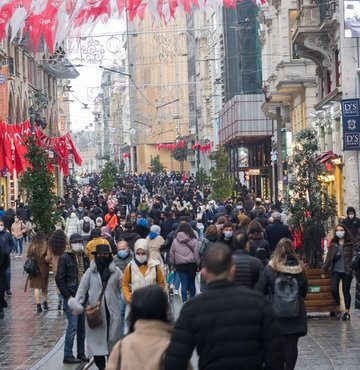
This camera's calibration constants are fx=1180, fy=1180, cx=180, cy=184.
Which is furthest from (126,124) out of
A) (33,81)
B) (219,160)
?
(219,160)

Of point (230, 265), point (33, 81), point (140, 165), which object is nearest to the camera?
point (230, 265)

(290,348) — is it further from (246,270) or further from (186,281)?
(186,281)

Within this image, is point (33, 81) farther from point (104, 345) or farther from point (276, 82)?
point (104, 345)

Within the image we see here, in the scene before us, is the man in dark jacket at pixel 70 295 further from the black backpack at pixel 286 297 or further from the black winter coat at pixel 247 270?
the black backpack at pixel 286 297

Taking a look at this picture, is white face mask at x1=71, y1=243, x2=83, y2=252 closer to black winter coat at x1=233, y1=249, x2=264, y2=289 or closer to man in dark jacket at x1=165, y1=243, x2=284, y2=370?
black winter coat at x1=233, y1=249, x2=264, y2=289

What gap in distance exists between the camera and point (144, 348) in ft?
22.5

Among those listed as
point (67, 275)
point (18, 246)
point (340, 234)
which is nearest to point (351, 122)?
point (18, 246)

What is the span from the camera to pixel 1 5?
90.4ft

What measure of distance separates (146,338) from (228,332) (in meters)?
0.51

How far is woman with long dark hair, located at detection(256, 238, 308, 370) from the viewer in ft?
36.2

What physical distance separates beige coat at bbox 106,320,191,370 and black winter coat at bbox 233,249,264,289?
4.93 metres

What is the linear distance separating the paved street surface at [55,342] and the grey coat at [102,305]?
171cm

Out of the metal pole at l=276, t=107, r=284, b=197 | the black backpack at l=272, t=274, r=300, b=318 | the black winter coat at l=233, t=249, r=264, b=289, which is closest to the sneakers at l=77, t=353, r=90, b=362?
the black winter coat at l=233, t=249, r=264, b=289

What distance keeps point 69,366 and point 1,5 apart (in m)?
15.2
